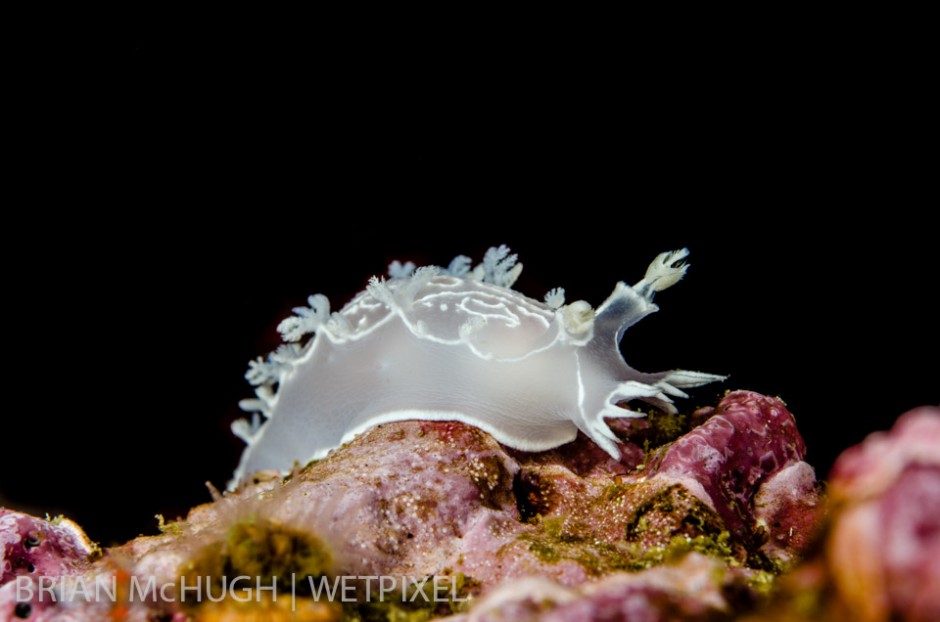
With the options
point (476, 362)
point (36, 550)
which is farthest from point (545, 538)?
point (36, 550)

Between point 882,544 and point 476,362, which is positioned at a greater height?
point 476,362

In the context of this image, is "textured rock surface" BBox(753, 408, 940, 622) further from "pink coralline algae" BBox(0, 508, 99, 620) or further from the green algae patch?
"pink coralline algae" BBox(0, 508, 99, 620)

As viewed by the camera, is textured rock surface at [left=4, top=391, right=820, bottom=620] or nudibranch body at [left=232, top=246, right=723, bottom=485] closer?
textured rock surface at [left=4, top=391, right=820, bottom=620]

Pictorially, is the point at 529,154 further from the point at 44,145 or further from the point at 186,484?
the point at 186,484

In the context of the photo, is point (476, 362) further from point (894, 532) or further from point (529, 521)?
point (894, 532)

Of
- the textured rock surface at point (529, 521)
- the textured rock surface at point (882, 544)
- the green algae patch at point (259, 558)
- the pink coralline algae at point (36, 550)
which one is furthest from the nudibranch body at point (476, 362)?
the textured rock surface at point (882, 544)

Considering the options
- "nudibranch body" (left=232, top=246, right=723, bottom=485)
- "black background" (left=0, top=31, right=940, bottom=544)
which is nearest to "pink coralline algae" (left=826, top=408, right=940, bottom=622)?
"nudibranch body" (left=232, top=246, right=723, bottom=485)
